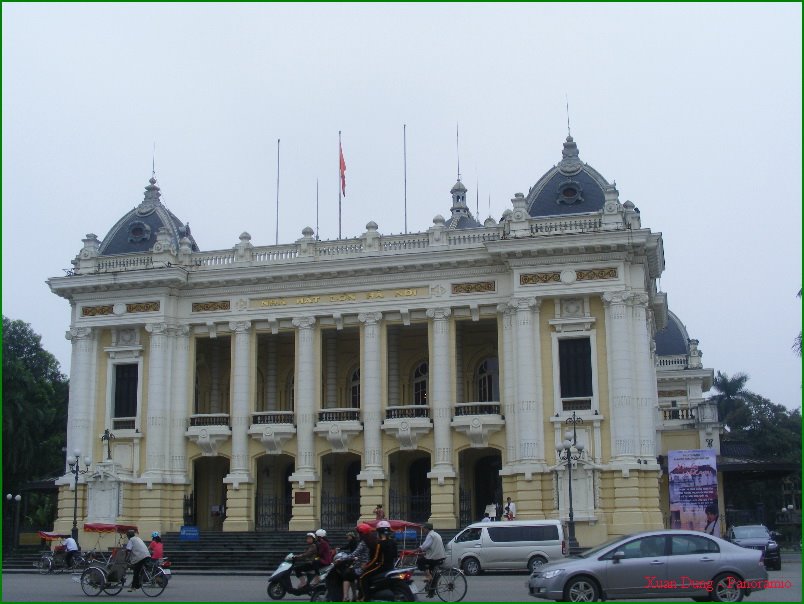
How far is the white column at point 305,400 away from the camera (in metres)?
40.3

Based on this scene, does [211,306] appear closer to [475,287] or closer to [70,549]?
[475,287]

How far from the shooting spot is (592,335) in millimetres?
37531

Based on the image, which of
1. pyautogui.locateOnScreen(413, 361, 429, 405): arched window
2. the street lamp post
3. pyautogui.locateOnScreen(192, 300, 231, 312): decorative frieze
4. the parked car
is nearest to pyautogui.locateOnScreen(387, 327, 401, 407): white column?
pyautogui.locateOnScreen(413, 361, 429, 405): arched window

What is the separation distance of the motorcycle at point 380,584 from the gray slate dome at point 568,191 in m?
24.6

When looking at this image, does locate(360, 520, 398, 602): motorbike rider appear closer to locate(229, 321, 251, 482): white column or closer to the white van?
the white van

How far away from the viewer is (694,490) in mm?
37969

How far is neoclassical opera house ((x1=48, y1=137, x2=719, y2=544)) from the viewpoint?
37094 mm

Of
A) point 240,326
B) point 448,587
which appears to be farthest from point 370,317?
point 448,587

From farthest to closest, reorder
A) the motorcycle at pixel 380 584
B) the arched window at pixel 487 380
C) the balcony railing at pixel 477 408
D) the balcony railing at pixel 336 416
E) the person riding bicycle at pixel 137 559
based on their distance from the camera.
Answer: the arched window at pixel 487 380 → the balcony railing at pixel 336 416 → the balcony railing at pixel 477 408 → the person riding bicycle at pixel 137 559 → the motorcycle at pixel 380 584

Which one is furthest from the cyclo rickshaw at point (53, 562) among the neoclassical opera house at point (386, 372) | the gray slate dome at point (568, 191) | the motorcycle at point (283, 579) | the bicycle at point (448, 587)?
the gray slate dome at point (568, 191)

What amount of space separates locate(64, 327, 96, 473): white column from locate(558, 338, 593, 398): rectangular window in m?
19.0

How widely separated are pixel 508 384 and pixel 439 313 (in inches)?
150

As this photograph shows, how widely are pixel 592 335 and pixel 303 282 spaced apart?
11660mm

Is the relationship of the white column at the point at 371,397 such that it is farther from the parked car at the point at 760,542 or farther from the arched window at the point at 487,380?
the parked car at the point at 760,542
